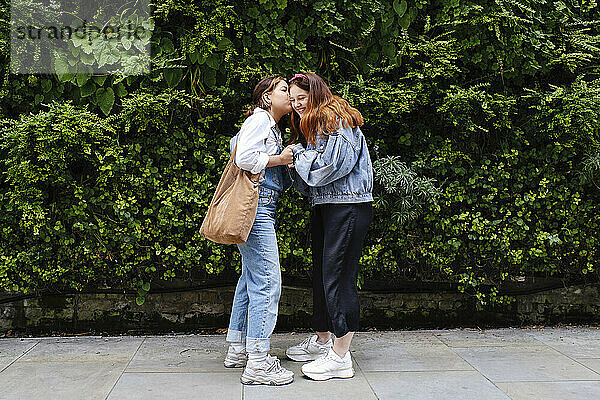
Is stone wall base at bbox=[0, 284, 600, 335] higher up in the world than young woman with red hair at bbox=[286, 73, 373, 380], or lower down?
lower down

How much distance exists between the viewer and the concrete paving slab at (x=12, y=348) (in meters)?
4.43

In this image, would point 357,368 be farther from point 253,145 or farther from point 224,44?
point 224,44

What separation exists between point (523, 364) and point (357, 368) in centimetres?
115

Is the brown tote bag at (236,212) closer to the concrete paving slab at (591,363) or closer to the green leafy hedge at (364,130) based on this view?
the green leafy hedge at (364,130)

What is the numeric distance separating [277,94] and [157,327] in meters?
2.32

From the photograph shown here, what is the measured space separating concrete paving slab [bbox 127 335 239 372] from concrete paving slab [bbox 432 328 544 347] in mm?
1771

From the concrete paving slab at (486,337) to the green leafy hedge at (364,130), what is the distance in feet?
0.99

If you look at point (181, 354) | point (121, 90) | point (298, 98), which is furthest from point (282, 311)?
point (121, 90)

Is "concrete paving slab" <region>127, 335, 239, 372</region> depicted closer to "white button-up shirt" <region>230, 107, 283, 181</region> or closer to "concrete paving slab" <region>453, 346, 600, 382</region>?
"white button-up shirt" <region>230, 107, 283, 181</region>

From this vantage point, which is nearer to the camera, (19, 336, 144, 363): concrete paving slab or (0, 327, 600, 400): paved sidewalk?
(0, 327, 600, 400): paved sidewalk

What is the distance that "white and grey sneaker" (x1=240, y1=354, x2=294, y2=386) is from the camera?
3912 millimetres

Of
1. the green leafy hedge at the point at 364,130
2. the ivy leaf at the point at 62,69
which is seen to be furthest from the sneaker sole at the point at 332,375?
the ivy leaf at the point at 62,69

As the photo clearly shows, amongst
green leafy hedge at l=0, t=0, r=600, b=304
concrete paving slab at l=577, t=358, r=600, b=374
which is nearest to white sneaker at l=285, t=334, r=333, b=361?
green leafy hedge at l=0, t=0, r=600, b=304

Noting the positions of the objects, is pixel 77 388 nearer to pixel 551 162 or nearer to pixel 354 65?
pixel 354 65
